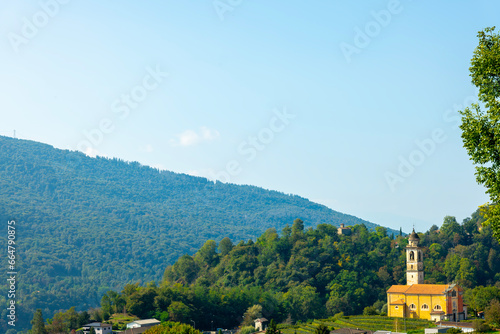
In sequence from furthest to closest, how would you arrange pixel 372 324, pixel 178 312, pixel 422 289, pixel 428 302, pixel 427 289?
1. pixel 178 312
2. pixel 422 289
3. pixel 427 289
4. pixel 428 302
5. pixel 372 324

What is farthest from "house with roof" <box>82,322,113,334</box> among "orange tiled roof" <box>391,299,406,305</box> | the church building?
"orange tiled roof" <box>391,299,406,305</box>

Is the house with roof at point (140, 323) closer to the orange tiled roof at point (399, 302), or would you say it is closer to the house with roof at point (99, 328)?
the house with roof at point (99, 328)

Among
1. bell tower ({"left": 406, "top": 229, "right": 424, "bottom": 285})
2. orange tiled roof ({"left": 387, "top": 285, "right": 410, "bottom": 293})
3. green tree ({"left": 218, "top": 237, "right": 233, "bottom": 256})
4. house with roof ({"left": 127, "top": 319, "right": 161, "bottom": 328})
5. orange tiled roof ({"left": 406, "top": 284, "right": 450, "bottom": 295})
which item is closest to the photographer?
orange tiled roof ({"left": 406, "top": 284, "right": 450, "bottom": 295})

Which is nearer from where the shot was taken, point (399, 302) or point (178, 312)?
point (399, 302)

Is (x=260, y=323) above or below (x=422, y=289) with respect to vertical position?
below

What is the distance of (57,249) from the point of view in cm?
19650

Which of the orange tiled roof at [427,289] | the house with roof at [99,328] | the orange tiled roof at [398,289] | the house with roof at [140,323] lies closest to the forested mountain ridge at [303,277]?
the house with roof at [99,328]

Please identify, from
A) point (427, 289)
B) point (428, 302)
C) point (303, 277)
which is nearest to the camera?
point (428, 302)

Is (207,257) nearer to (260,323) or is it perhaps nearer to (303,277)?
(303,277)

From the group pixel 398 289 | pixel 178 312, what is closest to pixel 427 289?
pixel 398 289

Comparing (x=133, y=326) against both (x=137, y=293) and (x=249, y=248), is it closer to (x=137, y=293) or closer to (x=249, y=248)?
(x=137, y=293)

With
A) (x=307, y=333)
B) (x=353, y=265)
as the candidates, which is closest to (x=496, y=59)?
(x=307, y=333)

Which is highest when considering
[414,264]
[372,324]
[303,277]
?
[414,264]

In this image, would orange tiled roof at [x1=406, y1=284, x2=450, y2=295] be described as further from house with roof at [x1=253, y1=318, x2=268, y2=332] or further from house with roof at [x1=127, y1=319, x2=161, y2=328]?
house with roof at [x1=127, y1=319, x2=161, y2=328]
